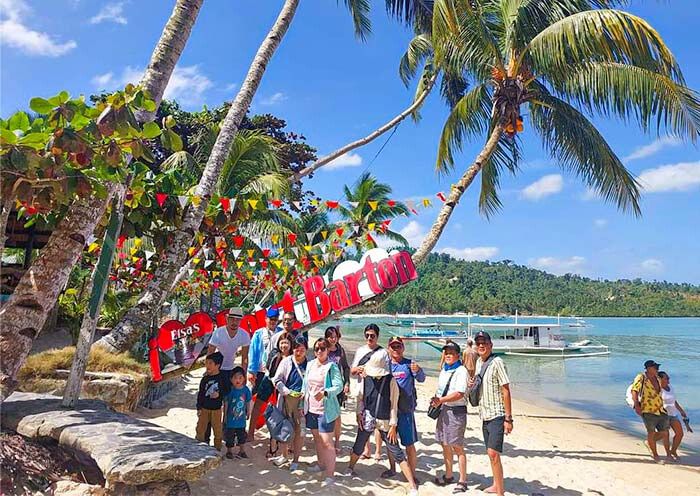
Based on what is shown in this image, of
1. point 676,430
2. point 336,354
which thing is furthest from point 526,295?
point 336,354

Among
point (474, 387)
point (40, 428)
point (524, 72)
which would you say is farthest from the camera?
point (524, 72)

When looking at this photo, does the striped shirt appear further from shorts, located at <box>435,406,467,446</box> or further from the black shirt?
the black shirt

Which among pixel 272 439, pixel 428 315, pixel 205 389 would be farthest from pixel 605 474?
pixel 428 315

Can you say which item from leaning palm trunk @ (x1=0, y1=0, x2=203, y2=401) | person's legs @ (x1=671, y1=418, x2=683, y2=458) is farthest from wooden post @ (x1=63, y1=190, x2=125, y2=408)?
person's legs @ (x1=671, y1=418, x2=683, y2=458)

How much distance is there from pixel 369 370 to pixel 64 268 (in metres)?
2.99

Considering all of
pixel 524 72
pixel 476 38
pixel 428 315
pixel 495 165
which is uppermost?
pixel 476 38

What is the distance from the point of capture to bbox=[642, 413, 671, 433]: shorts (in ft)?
24.5

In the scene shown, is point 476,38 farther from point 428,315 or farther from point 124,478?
point 428,315

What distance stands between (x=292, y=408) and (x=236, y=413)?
62 cm

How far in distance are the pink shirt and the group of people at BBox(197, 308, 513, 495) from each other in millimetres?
10

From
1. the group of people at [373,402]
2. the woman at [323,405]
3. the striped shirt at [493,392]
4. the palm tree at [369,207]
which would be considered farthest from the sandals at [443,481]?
the palm tree at [369,207]

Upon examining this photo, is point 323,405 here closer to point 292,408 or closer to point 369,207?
point 292,408

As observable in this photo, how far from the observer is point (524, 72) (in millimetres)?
8227

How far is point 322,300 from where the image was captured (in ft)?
24.2
